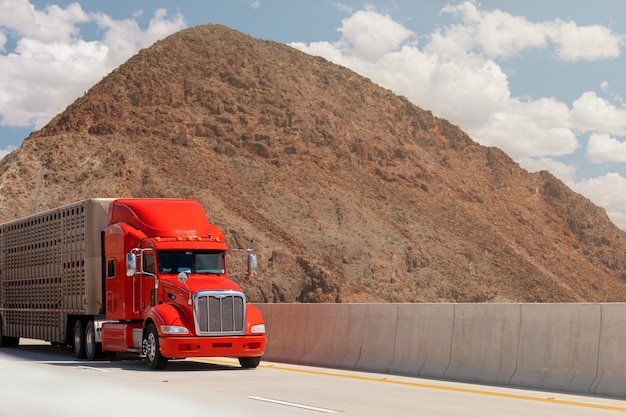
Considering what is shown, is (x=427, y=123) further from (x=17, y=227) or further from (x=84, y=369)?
(x=84, y=369)

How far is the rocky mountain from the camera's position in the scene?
246 ft

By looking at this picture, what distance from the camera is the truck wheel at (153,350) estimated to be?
61.6ft

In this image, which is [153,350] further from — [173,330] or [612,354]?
[612,354]

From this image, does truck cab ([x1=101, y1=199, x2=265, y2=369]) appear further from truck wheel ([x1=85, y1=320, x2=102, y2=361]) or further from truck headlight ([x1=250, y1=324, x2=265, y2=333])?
truck wheel ([x1=85, y1=320, x2=102, y2=361])

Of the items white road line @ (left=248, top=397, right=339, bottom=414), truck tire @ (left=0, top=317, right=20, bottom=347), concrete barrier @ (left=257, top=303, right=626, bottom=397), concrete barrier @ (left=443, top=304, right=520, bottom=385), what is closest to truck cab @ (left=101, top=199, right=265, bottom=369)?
concrete barrier @ (left=257, top=303, right=626, bottom=397)

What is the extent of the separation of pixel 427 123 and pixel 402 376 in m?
87.3

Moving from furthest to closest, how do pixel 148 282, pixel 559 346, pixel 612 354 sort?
1. pixel 148 282
2. pixel 559 346
3. pixel 612 354

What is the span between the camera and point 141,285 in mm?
20312

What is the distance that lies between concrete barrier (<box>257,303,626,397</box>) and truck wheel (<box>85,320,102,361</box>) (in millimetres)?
4078

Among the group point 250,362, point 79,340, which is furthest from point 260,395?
point 79,340

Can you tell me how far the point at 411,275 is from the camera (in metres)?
76.1

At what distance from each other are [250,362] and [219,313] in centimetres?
139

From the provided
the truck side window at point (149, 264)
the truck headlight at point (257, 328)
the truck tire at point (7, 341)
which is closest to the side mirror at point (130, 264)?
the truck side window at point (149, 264)

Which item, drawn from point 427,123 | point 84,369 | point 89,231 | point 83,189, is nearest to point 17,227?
point 89,231
